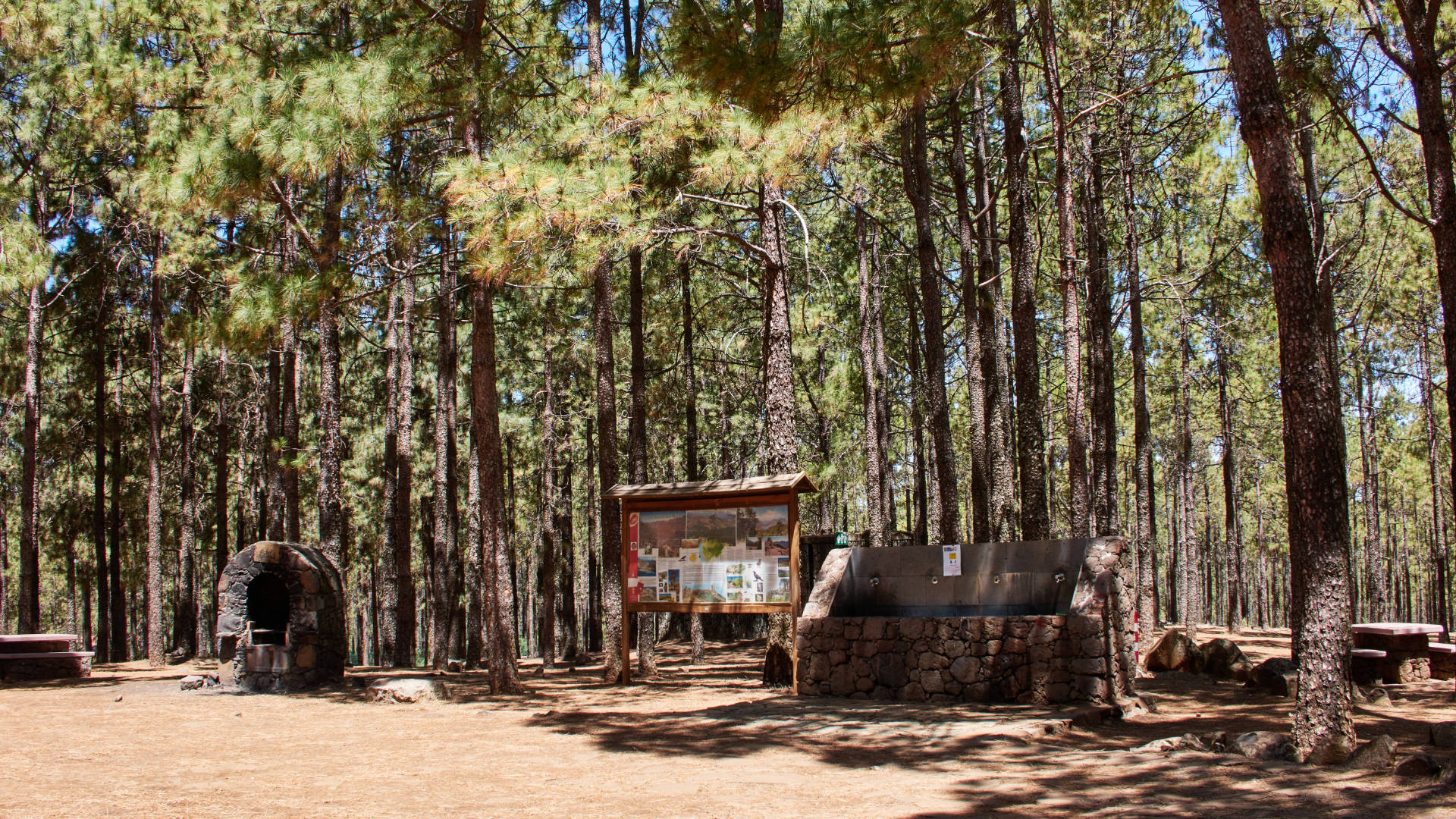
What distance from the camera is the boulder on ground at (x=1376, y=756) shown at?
19.4ft

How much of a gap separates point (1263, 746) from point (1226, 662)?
243 inches

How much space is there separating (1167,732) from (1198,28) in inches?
440

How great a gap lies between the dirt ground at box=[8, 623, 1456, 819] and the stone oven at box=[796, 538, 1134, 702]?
44 centimetres

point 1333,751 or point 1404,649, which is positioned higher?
point 1333,751

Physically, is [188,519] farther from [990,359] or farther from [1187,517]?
[1187,517]

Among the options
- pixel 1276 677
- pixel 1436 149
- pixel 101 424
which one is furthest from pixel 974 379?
pixel 101 424

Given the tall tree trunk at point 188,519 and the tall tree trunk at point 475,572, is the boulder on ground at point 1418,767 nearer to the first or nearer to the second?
the tall tree trunk at point 475,572

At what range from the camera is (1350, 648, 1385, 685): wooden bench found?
1082cm

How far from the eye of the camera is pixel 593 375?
2483cm

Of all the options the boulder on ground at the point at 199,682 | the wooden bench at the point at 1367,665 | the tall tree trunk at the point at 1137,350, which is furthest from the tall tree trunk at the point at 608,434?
the wooden bench at the point at 1367,665

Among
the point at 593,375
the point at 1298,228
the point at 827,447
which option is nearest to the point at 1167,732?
the point at 1298,228

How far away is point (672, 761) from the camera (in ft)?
23.1

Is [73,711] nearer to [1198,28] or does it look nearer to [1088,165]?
[1088,165]

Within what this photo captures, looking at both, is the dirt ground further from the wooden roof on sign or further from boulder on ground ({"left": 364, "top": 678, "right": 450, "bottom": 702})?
the wooden roof on sign
